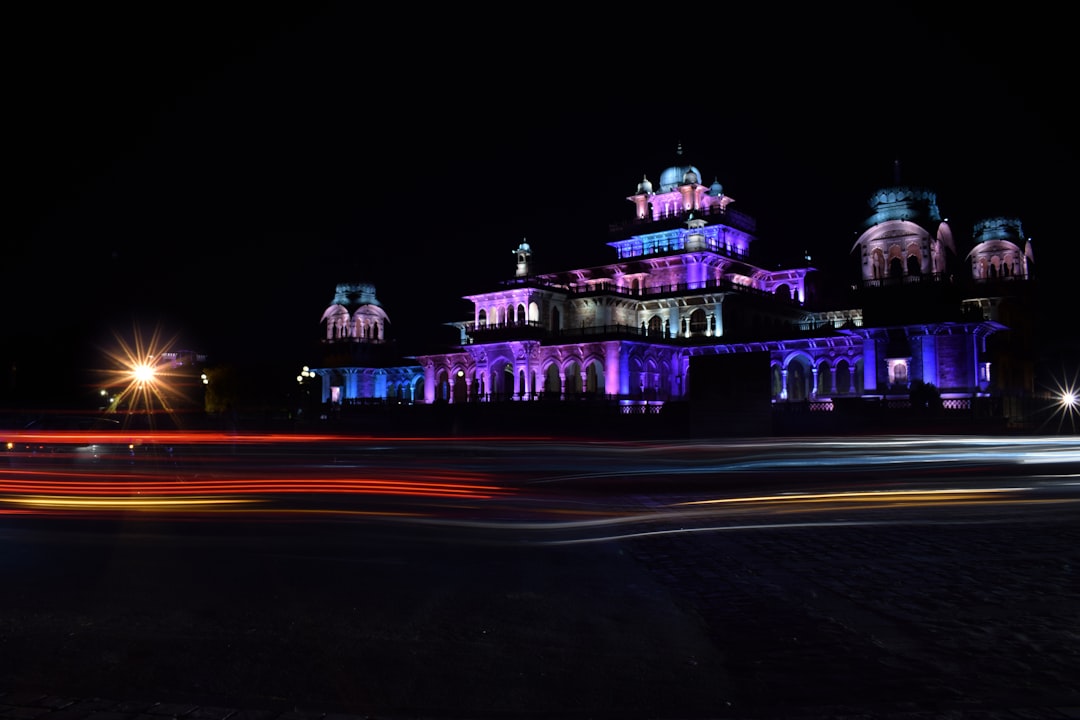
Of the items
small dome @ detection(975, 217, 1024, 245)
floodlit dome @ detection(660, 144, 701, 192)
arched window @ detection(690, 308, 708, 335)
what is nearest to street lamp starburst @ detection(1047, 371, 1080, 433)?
small dome @ detection(975, 217, 1024, 245)

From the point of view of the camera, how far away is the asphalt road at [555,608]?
4758mm

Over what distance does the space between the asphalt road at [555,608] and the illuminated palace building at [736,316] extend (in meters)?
33.1

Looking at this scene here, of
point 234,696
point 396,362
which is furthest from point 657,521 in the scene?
point 396,362

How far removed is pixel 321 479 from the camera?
16828 millimetres

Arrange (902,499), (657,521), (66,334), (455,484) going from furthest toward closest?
1. (66,334)
2. (455,484)
3. (902,499)
4. (657,521)

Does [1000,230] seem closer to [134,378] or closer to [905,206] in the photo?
[905,206]

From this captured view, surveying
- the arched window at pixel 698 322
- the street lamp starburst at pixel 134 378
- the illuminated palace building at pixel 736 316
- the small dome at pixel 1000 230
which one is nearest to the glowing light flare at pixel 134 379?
the street lamp starburst at pixel 134 378

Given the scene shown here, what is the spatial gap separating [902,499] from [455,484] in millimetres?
7896

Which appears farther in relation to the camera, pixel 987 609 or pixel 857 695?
pixel 987 609

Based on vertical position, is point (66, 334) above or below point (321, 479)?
above

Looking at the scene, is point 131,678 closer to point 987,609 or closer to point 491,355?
point 987,609

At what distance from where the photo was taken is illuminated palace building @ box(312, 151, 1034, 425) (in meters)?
49.8

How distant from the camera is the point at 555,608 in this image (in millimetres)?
6738

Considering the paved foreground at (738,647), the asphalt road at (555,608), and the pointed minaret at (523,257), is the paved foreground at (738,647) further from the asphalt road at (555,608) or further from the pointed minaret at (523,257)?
the pointed minaret at (523,257)
